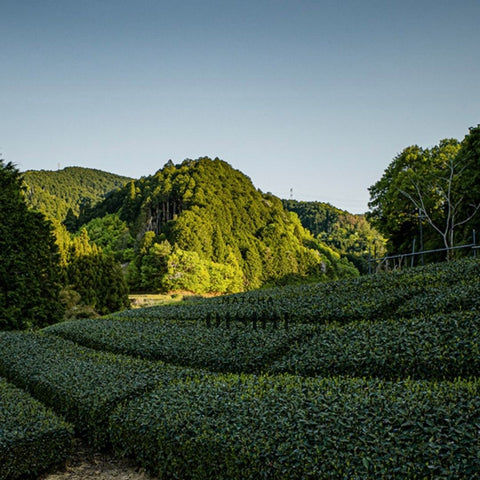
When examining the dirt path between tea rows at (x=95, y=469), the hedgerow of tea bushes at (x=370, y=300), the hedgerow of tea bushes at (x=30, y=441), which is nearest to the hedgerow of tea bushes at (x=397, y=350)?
the hedgerow of tea bushes at (x=370, y=300)

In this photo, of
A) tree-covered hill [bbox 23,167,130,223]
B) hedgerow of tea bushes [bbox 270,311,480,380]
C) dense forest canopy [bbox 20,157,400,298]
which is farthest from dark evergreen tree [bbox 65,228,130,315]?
tree-covered hill [bbox 23,167,130,223]

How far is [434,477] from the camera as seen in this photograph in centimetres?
268

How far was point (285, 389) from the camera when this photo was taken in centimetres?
450

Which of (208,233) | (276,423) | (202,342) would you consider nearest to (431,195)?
(202,342)

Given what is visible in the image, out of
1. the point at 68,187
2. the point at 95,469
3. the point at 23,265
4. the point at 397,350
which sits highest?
the point at 68,187

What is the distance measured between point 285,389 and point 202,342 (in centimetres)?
310

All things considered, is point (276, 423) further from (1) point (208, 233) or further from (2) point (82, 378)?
(1) point (208, 233)

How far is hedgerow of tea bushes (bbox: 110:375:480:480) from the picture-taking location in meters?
2.90

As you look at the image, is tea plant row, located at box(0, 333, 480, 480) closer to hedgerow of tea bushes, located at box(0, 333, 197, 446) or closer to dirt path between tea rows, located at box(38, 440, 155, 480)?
hedgerow of tea bushes, located at box(0, 333, 197, 446)

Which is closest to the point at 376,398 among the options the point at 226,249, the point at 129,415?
the point at 129,415

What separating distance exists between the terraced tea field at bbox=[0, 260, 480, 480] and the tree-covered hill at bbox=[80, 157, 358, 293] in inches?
1053

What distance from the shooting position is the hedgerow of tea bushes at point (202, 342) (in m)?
6.41

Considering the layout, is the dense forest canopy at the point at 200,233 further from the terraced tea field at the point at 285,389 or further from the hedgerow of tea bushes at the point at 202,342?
the terraced tea field at the point at 285,389

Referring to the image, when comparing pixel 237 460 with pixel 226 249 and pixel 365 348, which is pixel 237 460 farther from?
pixel 226 249
